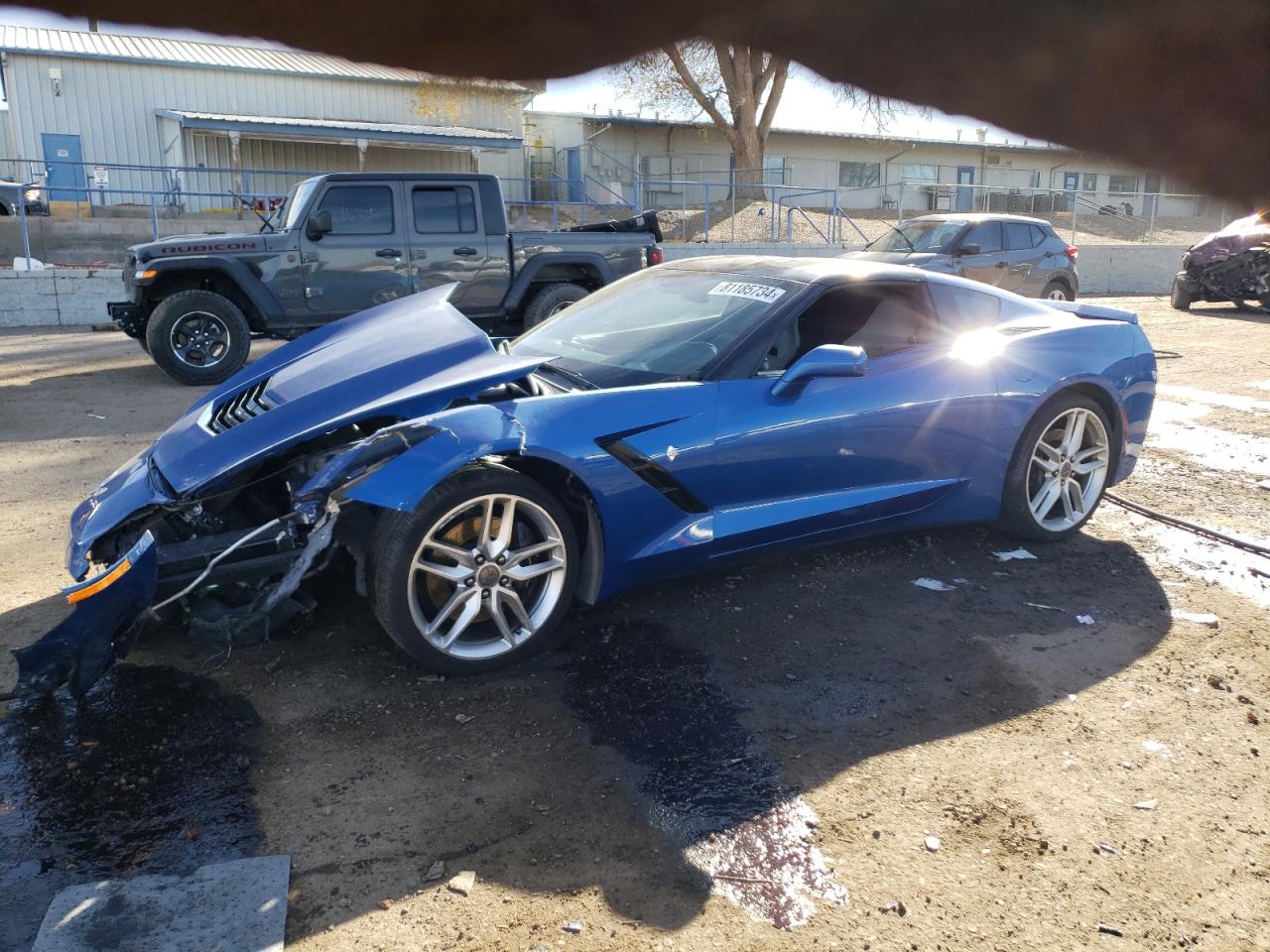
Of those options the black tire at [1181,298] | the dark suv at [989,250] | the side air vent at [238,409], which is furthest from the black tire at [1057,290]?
the side air vent at [238,409]

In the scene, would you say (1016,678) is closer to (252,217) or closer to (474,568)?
(474,568)

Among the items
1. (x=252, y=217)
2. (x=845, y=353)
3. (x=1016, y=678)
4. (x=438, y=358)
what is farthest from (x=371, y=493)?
(x=252, y=217)

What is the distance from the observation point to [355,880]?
2.39 metres

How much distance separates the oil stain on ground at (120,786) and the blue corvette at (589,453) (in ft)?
0.72

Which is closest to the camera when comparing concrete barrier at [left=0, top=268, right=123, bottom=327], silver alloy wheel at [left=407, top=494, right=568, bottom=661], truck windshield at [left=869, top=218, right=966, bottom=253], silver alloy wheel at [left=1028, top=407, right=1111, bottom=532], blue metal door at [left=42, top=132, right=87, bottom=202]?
silver alloy wheel at [left=407, top=494, right=568, bottom=661]

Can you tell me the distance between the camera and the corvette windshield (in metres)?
4.07

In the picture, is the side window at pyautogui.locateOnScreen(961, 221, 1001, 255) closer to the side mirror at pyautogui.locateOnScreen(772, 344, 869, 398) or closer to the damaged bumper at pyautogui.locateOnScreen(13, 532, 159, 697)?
the side mirror at pyautogui.locateOnScreen(772, 344, 869, 398)

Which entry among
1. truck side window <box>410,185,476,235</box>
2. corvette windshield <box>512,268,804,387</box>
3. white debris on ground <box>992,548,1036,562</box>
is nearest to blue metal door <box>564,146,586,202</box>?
truck side window <box>410,185,476,235</box>

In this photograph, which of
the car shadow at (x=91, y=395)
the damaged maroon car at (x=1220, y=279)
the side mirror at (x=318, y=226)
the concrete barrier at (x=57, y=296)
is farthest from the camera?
the damaged maroon car at (x=1220, y=279)

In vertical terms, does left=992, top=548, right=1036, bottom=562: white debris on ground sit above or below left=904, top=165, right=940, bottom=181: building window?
below

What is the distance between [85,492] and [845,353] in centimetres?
425

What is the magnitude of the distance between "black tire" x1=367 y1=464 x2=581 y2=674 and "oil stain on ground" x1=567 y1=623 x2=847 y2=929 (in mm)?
381

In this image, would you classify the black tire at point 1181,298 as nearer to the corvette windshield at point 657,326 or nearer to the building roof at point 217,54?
the corvette windshield at point 657,326

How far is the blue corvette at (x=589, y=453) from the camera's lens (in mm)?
3248
